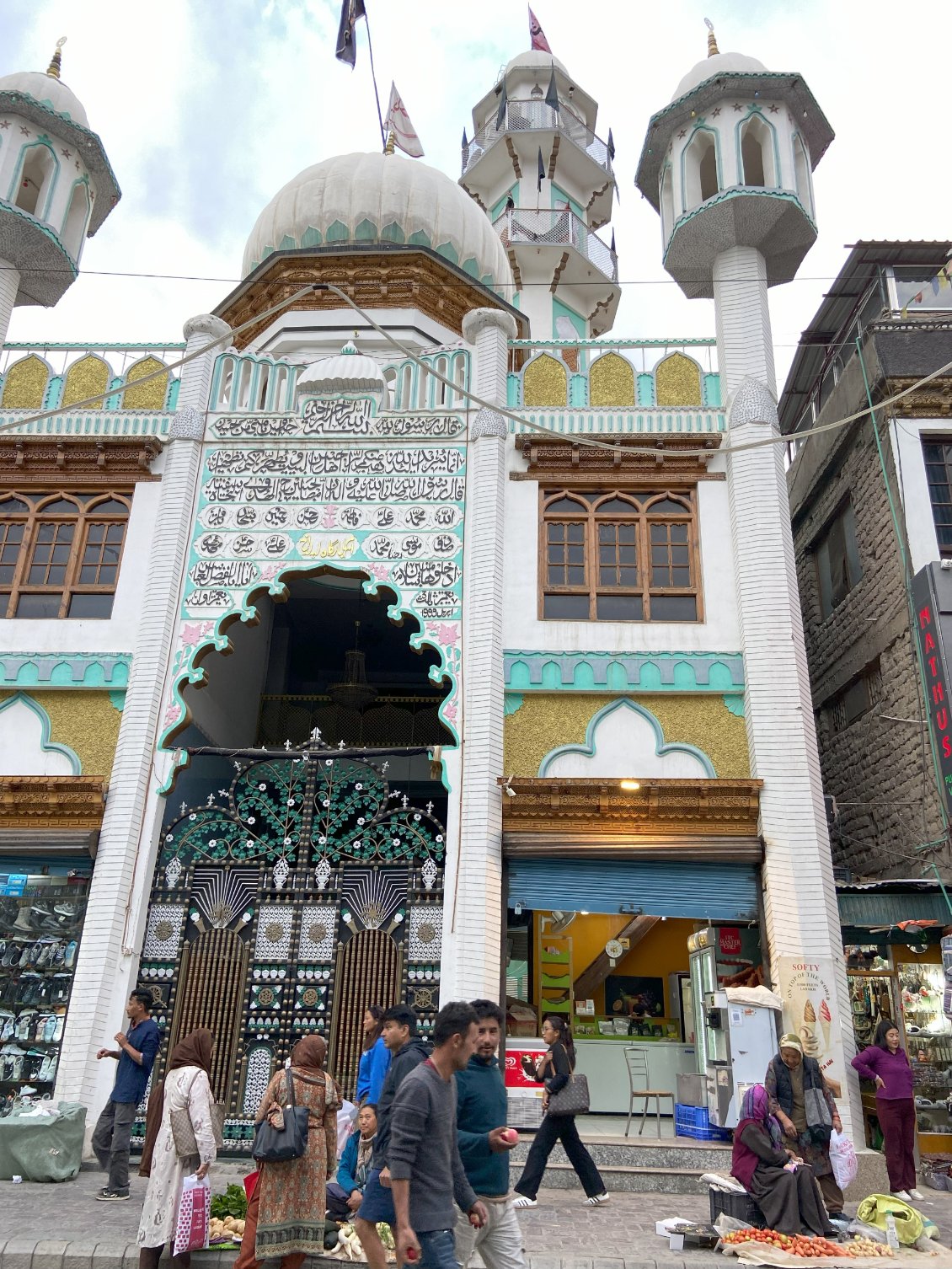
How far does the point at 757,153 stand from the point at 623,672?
24.3 feet

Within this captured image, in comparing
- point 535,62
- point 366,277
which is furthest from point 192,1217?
point 535,62

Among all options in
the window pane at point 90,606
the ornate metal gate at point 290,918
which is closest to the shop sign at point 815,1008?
the ornate metal gate at point 290,918

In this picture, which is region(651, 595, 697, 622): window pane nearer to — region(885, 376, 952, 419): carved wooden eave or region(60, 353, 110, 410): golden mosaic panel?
region(885, 376, 952, 419): carved wooden eave

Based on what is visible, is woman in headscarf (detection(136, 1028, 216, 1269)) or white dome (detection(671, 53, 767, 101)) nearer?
woman in headscarf (detection(136, 1028, 216, 1269))

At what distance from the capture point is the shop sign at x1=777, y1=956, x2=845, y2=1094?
8961mm

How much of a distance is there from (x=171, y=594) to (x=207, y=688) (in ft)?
4.68

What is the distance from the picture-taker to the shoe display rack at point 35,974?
971cm

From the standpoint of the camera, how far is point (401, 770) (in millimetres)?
13594

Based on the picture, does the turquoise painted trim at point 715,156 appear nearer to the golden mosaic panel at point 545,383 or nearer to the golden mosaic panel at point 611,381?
the golden mosaic panel at point 611,381

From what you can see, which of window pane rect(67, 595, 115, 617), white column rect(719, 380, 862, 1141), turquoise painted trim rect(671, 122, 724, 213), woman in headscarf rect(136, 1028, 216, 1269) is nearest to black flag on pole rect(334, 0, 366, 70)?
turquoise painted trim rect(671, 122, 724, 213)

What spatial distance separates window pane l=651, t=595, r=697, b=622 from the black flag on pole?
9572 millimetres

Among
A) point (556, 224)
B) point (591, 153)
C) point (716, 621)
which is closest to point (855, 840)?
point (716, 621)

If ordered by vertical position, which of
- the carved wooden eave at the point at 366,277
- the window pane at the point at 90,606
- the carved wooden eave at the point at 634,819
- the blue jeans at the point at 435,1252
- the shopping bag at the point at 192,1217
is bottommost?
the shopping bag at the point at 192,1217

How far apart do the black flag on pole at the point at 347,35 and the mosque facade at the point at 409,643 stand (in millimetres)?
2834
